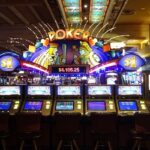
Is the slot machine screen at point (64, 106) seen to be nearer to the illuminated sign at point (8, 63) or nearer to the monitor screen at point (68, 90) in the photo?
the monitor screen at point (68, 90)

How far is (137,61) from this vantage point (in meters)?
6.11

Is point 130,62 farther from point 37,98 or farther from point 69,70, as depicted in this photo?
point 37,98

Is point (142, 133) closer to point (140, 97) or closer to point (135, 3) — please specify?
point (140, 97)

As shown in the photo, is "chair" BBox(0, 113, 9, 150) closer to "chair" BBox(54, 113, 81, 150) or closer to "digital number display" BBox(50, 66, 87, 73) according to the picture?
"chair" BBox(54, 113, 81, 150)

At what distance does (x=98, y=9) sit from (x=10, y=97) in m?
2.43

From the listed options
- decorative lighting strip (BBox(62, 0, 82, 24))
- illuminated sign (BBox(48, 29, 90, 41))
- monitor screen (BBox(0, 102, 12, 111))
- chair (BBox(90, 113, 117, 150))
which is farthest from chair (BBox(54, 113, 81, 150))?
decorative lighting strip (BBox(62, 0, 82, 24))

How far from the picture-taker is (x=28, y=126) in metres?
5.10

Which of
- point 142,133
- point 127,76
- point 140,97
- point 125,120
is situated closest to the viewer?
point 142,133

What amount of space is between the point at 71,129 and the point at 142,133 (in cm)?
107

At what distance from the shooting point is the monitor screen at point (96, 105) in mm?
5695

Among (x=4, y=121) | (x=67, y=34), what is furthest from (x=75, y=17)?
(x=4, y=121)

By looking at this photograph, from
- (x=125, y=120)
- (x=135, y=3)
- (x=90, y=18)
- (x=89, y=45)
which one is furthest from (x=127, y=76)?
(x=125, y=120)

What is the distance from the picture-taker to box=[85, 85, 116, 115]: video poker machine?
5.75 metres

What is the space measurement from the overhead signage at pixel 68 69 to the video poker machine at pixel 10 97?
727 mm
